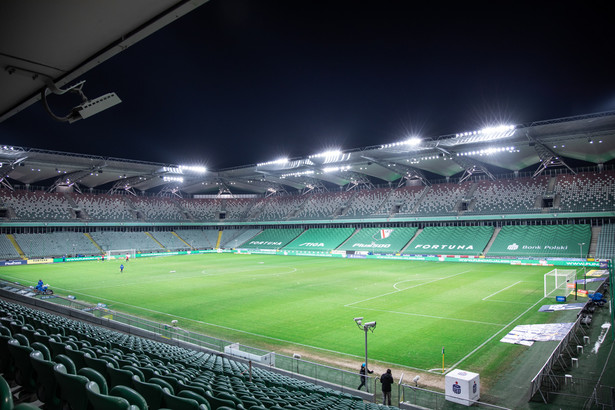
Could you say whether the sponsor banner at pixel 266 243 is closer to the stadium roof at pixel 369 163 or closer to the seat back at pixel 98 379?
the stadium roof at pixel 369 163

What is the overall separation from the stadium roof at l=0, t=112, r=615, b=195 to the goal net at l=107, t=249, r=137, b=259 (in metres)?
13.2

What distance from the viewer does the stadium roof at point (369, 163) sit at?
43.3m

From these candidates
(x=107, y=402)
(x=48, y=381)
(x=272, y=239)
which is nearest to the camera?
(x=107, y=402)

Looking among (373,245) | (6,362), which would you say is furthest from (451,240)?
(6,362)

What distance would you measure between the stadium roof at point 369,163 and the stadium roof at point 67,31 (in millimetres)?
43532

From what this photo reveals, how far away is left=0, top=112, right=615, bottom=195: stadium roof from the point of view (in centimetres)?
4334

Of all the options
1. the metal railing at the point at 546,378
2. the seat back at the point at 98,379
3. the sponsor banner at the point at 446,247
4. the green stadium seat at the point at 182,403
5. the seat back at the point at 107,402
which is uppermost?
the seat back at the point at 107,402

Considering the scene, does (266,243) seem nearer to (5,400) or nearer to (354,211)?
(354,211)

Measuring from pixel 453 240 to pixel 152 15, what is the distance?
5483 cm

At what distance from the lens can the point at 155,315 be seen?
22562mm

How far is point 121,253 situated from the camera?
211 feet

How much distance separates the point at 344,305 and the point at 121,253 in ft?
171

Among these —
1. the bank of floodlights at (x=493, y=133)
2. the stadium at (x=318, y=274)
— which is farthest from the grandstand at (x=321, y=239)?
the bank of floodlights at (x=493, y=133)

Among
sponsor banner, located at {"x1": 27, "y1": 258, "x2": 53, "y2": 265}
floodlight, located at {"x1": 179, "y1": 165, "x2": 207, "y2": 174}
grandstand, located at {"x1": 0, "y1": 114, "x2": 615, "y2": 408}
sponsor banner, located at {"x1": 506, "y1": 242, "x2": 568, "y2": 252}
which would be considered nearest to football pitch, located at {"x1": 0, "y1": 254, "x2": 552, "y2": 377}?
grandstand, located at {"x1": 0, "y1": 114, "x2": 615, "y2": 408}
